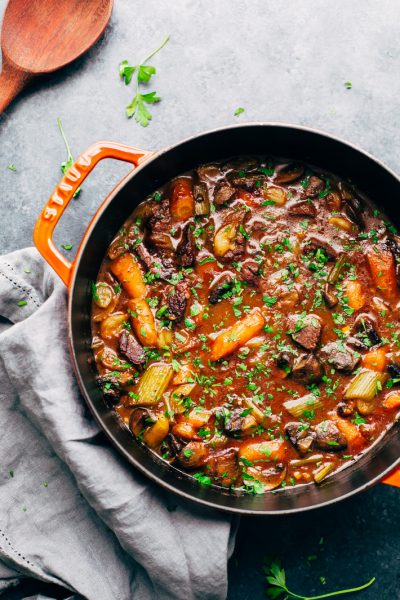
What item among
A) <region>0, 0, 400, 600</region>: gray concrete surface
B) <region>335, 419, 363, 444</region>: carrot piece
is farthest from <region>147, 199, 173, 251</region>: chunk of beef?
<region>335, 419, 363, 444</region>: carrot piece

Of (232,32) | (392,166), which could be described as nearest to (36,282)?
(232,32)

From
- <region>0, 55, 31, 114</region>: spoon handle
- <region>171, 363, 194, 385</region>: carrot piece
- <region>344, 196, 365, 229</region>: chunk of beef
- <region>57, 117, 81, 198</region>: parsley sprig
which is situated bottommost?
<region>171, 363, 194, 385</region>: carrot piece

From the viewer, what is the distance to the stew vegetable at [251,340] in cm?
407

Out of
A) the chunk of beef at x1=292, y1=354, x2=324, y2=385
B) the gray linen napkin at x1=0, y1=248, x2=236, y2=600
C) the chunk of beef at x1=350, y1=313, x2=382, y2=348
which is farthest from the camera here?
the chunk of beef at x1=350, y1=313, x2=382, y2=348

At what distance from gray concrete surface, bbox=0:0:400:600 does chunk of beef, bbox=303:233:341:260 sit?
0.75m

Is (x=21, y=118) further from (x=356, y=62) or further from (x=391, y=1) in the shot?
(x=391, y=1)

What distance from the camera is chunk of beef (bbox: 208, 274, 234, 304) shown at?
4.07 meters

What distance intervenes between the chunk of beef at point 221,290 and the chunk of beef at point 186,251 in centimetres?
21

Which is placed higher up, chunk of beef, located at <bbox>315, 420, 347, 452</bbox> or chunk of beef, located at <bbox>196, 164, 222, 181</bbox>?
chunk of beef, located at <bbox>196, 164, 222, 181</bbox>

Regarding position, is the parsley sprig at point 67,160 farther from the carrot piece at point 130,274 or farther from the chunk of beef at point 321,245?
the chunk of beef at point 321,245

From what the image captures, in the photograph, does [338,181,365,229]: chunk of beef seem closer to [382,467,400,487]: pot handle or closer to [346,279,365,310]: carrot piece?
[346,279,365,310]: carrot piece

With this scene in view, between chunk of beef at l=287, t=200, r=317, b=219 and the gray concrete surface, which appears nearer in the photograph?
chunk of beef at l=287, t=200, r=317, b=219

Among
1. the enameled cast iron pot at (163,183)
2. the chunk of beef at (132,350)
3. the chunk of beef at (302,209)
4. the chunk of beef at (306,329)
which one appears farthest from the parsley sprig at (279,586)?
the chunk of beef at (302,209)

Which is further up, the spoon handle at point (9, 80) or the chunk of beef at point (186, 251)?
the spoon handle at point (9, 80)
